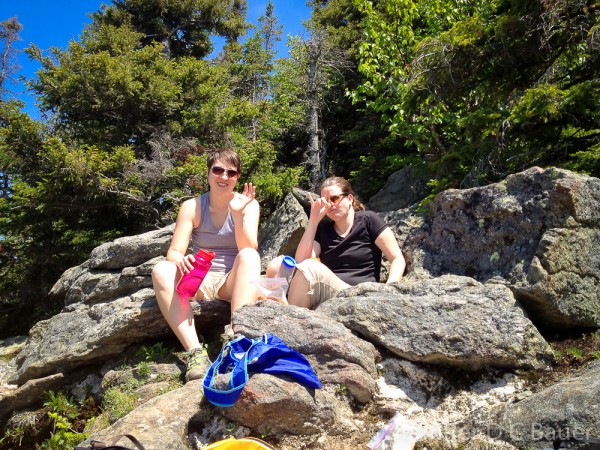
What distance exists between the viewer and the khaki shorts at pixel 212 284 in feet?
16.8

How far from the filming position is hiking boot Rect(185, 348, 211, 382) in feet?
13.9

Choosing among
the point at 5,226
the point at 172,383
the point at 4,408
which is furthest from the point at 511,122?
the point at 5,226

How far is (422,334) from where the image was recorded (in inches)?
161

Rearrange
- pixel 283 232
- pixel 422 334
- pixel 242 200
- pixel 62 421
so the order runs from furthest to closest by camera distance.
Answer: pixel 283 232 → pixel 242 200 → pixel 62 421 → pixel 422 334

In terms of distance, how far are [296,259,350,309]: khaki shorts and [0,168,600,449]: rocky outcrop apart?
20cm

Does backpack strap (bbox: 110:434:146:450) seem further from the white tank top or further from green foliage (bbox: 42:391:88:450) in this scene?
the white tank top

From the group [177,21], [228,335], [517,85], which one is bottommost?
[228,335]

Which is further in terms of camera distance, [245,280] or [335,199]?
[335,199]

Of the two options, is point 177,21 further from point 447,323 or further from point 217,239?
point 447,323

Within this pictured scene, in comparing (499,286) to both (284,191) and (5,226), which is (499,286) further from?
(5,226)

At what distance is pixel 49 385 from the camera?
5516mm

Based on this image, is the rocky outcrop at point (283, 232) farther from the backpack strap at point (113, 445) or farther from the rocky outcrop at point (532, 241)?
the backpack strap at point (113, 445)

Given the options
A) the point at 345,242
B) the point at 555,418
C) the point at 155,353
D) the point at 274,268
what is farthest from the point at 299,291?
the point at 555,418

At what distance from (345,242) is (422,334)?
5.17 ft
